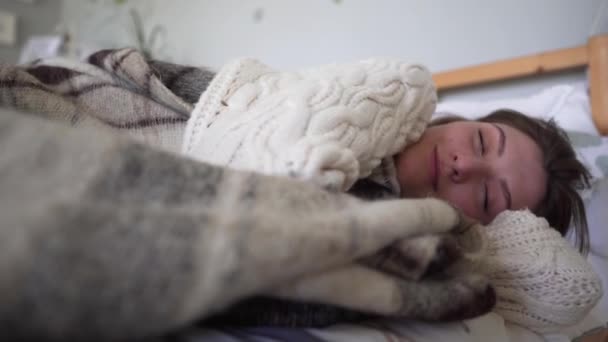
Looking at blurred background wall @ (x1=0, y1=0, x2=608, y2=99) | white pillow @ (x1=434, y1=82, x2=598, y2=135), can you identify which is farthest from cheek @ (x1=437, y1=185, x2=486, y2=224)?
blurred background wall @ (x1=0, y1=0, x2=608, y2=99)

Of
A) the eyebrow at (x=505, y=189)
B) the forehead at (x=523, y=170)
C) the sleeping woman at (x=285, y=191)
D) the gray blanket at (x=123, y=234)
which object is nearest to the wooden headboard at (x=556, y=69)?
the sleeping woman at (x=285, y=191)

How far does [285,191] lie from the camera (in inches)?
12.0

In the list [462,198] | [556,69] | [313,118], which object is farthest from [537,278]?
[556,69]

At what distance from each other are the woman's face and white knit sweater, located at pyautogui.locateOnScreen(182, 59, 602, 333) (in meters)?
0.08

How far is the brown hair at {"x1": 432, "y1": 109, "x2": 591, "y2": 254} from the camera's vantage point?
0.75 m

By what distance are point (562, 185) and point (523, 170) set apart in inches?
4.5

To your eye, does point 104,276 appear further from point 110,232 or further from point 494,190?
point 494,190

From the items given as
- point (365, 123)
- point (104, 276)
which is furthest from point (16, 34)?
point (104, 276)

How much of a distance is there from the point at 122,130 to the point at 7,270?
49cm

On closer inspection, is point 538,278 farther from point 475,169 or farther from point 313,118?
point 313,118

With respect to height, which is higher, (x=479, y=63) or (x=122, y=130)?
(x=479, y=63)

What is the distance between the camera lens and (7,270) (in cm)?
18

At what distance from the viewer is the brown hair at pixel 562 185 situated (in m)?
0.75

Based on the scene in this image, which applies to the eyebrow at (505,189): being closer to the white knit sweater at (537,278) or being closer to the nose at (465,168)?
the nose at (465,168)
